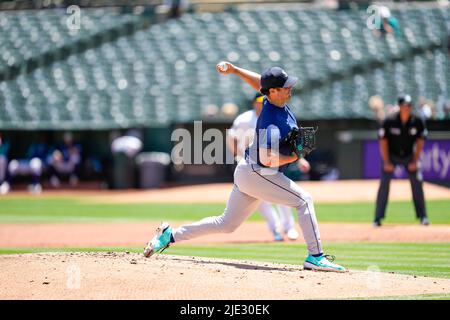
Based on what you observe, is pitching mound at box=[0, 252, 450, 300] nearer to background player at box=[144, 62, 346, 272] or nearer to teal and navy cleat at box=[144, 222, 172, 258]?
teal and navy cleat at box=[144, 222, 172, 258]

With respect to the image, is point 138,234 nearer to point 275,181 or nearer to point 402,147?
point 402,147

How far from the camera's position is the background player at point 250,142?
11841 millimetres

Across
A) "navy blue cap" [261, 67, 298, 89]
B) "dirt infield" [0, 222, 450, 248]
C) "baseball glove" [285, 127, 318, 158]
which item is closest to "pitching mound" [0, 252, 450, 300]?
"baseball glove" [285, 127, 318, 158]

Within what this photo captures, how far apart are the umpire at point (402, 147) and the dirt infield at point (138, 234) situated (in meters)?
0.42

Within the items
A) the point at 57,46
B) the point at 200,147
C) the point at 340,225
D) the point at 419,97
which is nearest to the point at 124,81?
the point at 57,46

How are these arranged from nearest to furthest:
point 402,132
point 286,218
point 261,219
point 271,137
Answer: point 271,137, point 286,218, point 402,132, point 261,219

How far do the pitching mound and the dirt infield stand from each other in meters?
3.66

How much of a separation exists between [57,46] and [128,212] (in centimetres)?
1294

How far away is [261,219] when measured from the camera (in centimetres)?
1694

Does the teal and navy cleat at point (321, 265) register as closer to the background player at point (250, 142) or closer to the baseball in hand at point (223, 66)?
the baseball in hand at point (223, 66)

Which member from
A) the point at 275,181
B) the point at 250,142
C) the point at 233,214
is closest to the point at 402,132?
the point at 250,142

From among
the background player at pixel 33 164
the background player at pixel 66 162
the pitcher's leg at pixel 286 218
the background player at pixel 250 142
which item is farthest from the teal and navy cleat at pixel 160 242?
the background player at pixel 66 162

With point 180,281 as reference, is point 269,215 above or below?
below

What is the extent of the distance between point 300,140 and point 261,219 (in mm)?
8895
